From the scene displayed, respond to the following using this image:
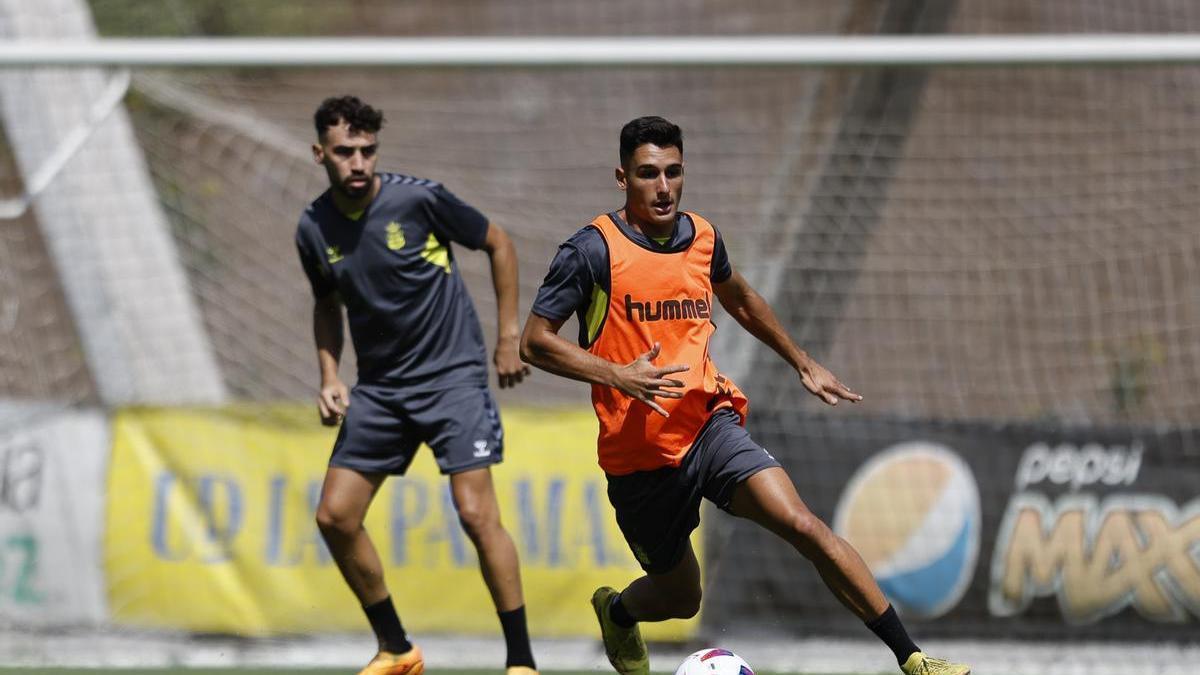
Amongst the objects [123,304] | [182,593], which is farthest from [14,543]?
[123,304]

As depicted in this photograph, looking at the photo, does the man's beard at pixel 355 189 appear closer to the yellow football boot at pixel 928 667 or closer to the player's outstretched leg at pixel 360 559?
the player's outstretched leg at pixel 360 559

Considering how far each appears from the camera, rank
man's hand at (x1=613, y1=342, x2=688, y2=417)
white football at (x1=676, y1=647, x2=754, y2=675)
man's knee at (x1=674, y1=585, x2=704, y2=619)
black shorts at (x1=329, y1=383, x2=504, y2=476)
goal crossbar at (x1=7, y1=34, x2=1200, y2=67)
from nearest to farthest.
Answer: man's hand at (x1=613, y1=342, x2=688, y2=417)
white football at (x1=676, y1=647, x2=754, y2=675)
man's knee at (x1=674, y1=585, x2=704, y2=619)
black shorts at (x1=329, y1=383, x2=504, y2=476)
goal crossbar at (x1=7, y1=34, x2=1200, y2=67)

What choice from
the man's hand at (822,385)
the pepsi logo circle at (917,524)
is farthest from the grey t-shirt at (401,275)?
the pepsi logo circle at (917,524)

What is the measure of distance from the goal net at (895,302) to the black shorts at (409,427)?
7.74ft

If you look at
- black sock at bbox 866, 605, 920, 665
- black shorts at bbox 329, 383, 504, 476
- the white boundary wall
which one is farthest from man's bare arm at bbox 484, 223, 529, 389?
the white boundary wall

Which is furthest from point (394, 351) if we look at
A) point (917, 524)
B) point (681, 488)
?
point (917, 524)

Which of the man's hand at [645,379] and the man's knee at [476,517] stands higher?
the man's hand at [645,379]

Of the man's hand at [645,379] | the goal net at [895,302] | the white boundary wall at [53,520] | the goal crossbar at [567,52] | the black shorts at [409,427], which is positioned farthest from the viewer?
the white boundary wall at [53,520]

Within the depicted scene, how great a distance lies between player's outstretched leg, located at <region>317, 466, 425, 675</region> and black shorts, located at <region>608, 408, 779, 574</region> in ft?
3.85

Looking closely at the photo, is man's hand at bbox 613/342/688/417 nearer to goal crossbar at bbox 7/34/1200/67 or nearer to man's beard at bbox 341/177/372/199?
man's beard at bbox 341/177/372/199

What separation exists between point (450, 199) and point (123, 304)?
124 inches

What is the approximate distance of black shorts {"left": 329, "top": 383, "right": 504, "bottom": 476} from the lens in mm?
6133

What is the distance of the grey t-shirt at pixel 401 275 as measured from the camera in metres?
6.20

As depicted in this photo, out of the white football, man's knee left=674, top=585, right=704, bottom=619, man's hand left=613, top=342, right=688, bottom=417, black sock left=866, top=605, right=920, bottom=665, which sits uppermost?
man's hand left=613, top=342, right=688, bottom=417
